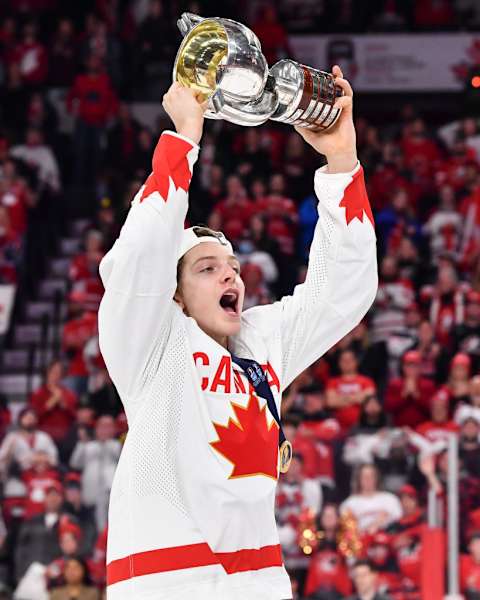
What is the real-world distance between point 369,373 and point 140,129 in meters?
5.31

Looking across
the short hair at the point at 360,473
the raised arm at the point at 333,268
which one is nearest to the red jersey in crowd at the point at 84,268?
the short hair at the point at 360,473

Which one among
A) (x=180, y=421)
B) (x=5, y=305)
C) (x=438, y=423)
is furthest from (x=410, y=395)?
(x=180, y=421)

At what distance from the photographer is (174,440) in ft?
13.5

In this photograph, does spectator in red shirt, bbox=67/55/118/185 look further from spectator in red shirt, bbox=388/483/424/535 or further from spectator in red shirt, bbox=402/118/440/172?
spectator in red shirt, bbox=388/483/424/535

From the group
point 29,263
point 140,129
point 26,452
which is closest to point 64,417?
point 26,452

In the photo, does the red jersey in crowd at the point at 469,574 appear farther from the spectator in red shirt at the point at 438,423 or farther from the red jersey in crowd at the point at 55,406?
the red jersey in crowd at the point at 55,406

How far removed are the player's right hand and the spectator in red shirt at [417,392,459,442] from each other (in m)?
5.29

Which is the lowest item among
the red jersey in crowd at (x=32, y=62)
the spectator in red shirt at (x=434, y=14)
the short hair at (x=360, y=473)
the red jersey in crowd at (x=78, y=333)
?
the short hair at (x=360, y=473)

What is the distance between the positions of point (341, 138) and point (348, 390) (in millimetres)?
6526

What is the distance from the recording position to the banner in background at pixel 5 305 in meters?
13.1

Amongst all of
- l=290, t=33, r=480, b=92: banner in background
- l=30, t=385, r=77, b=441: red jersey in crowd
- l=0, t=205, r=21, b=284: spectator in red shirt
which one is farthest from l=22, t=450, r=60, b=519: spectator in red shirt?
l=290, t=33, r=480, b=92: banner in background

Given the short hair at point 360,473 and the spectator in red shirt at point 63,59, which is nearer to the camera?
the short hair at point 360,473

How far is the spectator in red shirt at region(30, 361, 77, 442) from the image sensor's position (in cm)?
1114

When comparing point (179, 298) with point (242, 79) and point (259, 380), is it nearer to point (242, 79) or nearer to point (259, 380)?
point (259, 380)
